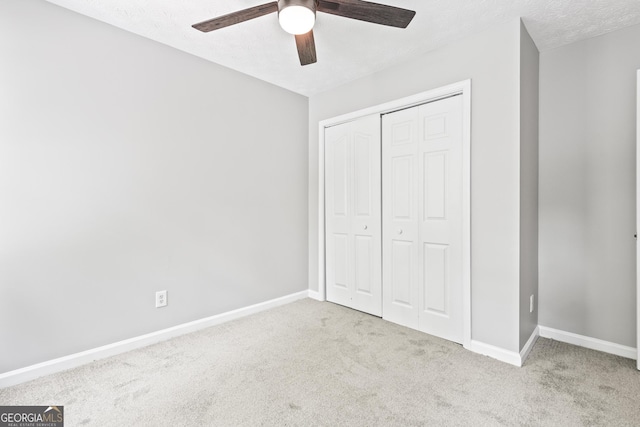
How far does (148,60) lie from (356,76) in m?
1.87

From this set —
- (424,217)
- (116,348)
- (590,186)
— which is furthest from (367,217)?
(116,348)

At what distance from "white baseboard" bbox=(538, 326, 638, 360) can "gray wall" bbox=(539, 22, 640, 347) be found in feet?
0.13

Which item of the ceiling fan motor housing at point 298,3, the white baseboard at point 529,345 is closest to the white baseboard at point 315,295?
the white baseboard at point 529,345

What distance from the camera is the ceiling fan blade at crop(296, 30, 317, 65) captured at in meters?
1.88

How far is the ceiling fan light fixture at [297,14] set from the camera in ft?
5.24

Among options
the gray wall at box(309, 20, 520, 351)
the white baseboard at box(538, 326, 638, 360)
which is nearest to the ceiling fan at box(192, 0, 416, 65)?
the gray wall at box(309, 20, 520, 351)

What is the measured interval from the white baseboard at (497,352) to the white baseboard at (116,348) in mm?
1974

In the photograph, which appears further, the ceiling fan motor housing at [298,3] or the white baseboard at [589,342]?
the white baseboard at [589,342]

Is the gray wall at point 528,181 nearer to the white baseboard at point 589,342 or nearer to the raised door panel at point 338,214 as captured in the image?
the white baseboard at point 589,342

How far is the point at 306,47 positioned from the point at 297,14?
355mm

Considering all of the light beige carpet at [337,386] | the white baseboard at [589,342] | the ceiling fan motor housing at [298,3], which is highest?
the ceiling fan motor housing at [298,3]

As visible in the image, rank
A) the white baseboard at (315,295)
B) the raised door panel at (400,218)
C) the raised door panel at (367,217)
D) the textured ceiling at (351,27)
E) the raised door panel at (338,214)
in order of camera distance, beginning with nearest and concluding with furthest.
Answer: the textured ceiling at (351,27) < the raised door panel at (400,218) < the raised door panel at (367,217) < the raised door panel at (338,214) < the white baseboard at (315,295)

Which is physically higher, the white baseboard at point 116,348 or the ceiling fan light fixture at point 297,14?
the ceiling fan light fixture at point 297,14

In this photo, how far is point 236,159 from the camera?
9.84ft
